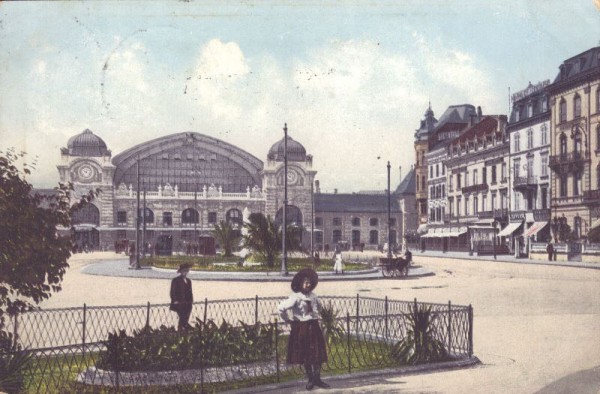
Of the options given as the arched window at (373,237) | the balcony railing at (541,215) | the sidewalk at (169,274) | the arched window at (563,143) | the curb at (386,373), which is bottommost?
the curb at (386,373)

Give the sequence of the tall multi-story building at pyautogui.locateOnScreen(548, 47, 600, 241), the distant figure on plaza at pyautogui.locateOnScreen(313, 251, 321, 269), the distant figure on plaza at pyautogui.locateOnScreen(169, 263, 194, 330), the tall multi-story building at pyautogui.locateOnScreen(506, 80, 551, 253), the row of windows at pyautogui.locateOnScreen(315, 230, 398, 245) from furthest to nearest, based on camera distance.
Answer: the tall multi-story building at pyautogui.locateOnScreen(506, 80, 551, 253) < the distant figure on plaza at pyautogui.locateOnScreen(313, 251, 321, 269) < the row of windows at pyautogui.locateOnScreen(315, 230, 398, 245) < the tall multi-story building at pyautogui.locateOnScreen(548, 47, 600, 241) < the distant figure on plaza at pyautogui.locateOnScreen(169, 263, 194, 330)

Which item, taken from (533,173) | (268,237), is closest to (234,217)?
(268,237)

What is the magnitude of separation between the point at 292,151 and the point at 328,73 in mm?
1256

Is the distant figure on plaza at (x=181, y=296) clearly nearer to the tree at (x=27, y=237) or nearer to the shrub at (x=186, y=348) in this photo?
the shrub at (x=186, y=348)

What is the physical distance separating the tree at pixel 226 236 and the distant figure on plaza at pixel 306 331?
14.0ft

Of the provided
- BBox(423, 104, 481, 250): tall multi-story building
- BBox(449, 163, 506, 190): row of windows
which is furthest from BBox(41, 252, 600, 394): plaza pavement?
BBox(423, 104, 481, 250): tall multi-story building

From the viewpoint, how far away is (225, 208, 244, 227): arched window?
36.6ft

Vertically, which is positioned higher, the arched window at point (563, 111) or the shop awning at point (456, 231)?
the arched window at point (563, 111)

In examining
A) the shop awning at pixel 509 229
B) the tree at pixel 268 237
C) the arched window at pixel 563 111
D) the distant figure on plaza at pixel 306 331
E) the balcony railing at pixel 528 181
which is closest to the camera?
the distant figure on plaza at pixel 306 331

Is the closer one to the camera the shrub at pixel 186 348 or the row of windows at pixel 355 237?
the shrub at pixel 186 348

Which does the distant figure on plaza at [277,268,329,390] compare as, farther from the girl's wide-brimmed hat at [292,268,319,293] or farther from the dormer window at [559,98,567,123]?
the dormer window at [559,98,567,123]

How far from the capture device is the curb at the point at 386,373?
8352 millimetres

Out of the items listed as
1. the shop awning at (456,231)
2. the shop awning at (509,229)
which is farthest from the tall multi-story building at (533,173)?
the shop awning at (456,231)

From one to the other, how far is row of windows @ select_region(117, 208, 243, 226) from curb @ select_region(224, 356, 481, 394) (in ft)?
10.1
